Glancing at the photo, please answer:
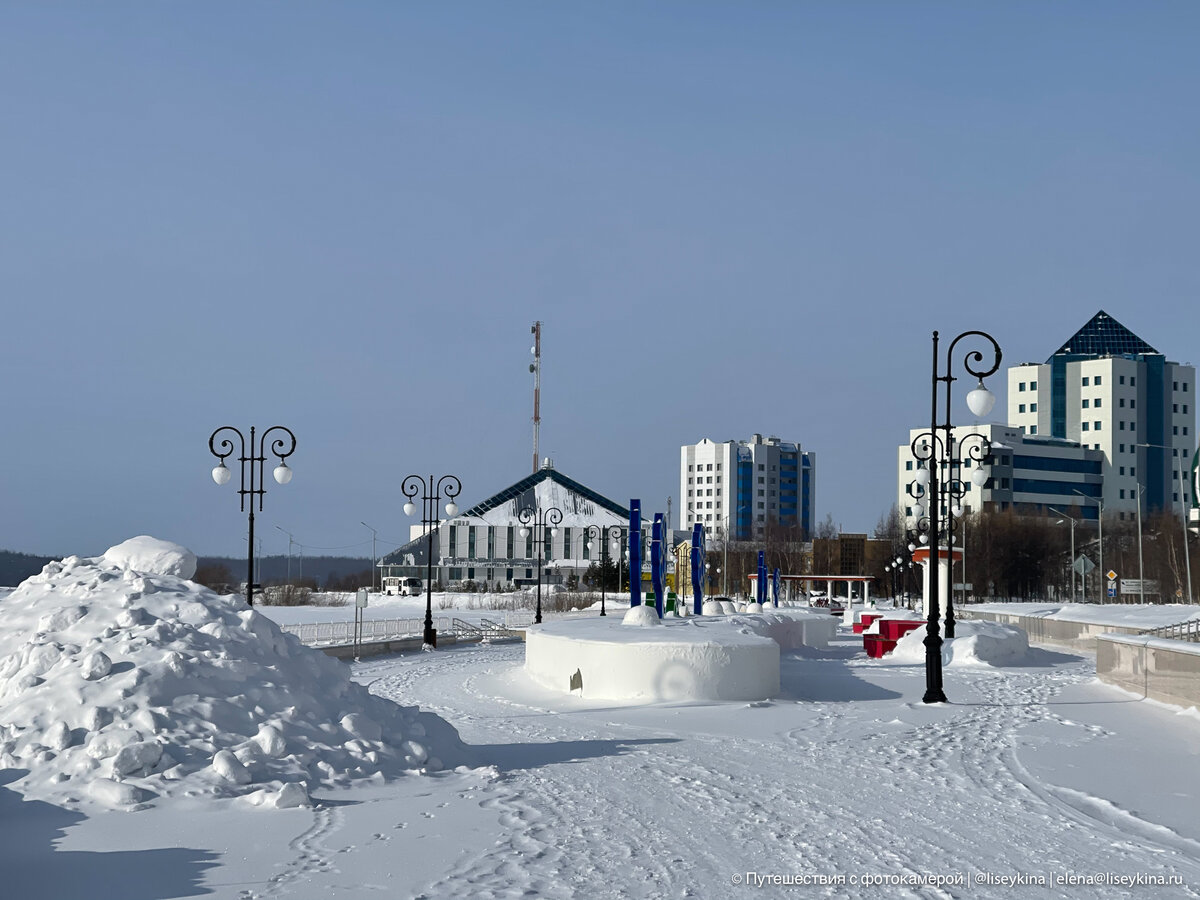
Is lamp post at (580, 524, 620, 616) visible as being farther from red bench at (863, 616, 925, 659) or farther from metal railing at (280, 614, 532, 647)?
red bench at (863, 616, 925, 659)

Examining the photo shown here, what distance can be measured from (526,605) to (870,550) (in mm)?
45544

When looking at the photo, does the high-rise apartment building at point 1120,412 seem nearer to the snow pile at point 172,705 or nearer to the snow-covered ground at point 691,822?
the snow-covered ground at point 691,822

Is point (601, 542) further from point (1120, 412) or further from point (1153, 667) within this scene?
point (1153, 667)

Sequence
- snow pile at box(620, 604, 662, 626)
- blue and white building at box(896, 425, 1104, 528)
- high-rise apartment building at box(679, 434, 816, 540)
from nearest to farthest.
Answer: snow pile at box(620, 604, 662, 626), blue and white building at box(896, 425, 1104, 528), high-rise apartment building at box(679, 434, 816, 540)

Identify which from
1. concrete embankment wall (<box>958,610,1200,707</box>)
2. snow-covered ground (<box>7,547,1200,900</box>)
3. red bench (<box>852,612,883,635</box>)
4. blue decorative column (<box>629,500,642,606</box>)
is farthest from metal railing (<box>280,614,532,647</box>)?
concrete embankment wall (<box>958,610,1200,707</box>)

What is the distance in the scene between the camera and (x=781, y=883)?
26.8ft

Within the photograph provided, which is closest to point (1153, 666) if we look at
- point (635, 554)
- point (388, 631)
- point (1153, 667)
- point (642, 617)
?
point (1153, 667)

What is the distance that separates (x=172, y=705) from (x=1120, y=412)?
430 feet

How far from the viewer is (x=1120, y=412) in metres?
128

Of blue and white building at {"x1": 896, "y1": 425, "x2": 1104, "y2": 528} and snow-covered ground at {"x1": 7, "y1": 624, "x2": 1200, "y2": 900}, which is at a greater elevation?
blue and white building at {"x1": 896, "y1": 425, "x2": 1104, "y2": 528}

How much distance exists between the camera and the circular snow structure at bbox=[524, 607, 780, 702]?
19703mm

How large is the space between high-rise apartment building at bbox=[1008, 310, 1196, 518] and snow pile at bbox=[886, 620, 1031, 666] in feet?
335

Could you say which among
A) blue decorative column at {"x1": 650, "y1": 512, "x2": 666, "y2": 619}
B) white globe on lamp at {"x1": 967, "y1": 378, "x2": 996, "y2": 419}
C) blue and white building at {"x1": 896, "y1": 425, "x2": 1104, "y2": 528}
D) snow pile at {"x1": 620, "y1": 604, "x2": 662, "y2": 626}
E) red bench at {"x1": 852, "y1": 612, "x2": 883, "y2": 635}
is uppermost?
blue and white building at {"x1": 896, "y1": 425, "x2": 1104, "y2": 528}

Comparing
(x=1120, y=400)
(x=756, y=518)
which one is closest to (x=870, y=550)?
(x=1120, y=400)
